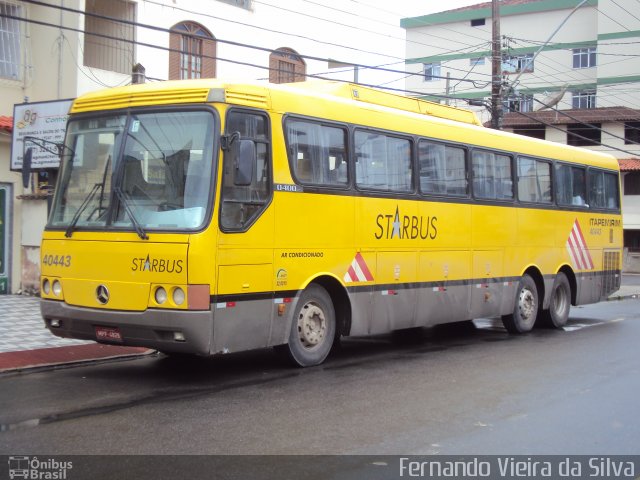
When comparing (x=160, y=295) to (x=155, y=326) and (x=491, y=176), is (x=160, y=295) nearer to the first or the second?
(x=155, y=326)

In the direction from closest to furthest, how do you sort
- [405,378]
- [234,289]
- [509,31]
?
[234,289] → [405,378] → [509,31]

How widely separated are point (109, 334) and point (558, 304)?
32.0ft

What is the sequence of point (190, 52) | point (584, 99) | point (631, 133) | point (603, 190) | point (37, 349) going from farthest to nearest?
point (584, 99) → point (631, 133) → point (190, 52) → point (603, 190) → point (37, 349)

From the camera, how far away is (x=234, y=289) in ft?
27.8

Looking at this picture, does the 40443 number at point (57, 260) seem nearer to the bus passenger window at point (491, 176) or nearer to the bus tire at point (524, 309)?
the bus passenger window at point (491, 176)

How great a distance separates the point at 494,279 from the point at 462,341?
3.92ft

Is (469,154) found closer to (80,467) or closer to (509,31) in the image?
(80,467)

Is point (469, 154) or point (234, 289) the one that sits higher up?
point (469, 154)

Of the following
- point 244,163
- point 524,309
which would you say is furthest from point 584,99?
point 244,163

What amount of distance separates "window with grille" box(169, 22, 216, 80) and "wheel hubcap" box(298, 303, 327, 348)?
11.8 m

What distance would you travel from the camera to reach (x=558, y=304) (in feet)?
50.3

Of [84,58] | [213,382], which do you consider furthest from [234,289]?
[84,58]

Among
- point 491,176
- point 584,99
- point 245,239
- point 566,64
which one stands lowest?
point 245,239

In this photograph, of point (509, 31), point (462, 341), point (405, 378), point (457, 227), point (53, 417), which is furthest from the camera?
point (509, 31)
